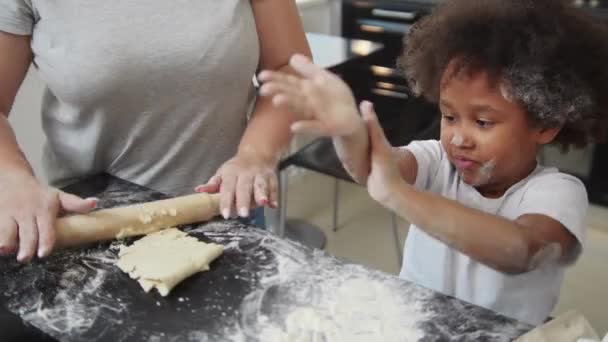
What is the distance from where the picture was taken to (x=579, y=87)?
824mm

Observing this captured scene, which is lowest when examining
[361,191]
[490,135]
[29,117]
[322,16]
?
[361,191]

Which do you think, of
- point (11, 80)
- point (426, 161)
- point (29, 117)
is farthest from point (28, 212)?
point (29, 117)

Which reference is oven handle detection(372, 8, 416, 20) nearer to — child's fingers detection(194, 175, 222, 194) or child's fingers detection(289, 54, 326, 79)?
child's fingers detection(194, 175, 222, 194)

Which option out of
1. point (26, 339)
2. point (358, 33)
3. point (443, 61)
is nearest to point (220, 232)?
point (26, 339)

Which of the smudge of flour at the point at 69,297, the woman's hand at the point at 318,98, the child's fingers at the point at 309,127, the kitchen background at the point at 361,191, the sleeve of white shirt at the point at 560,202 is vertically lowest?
the kitchen background at the point at 361,191

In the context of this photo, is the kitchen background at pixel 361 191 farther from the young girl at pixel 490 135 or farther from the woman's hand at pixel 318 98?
the woman's hand at pixel 318 98

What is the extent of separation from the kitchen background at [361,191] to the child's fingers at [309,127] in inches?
48.9

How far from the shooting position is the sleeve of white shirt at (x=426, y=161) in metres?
0.97

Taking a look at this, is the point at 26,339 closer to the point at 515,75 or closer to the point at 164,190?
the point at 164,190

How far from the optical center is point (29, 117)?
2.01 m

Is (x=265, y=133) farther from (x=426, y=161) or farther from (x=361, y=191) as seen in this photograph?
(x=361, y=191)

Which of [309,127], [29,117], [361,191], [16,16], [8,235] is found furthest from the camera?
[361,191]

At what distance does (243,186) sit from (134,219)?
0.56 feet

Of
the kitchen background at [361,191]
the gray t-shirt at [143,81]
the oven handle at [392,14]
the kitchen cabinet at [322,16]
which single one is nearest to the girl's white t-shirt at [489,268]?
the gray t-shirt at [143,81]
